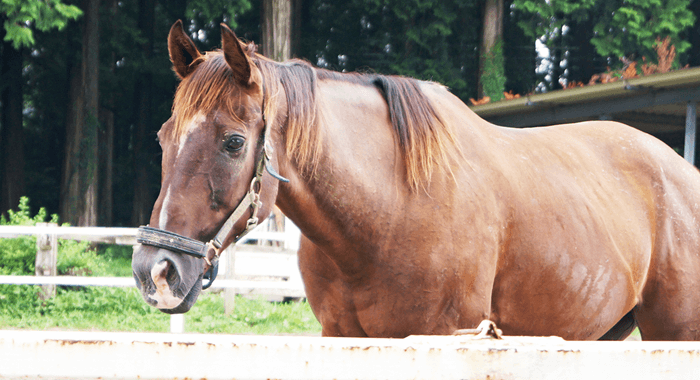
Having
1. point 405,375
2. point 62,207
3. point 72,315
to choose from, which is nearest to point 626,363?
point 405,375

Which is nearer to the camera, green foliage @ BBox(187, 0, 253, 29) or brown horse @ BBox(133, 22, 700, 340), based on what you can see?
brown horse @ BBox(133, 22, 700, 340)

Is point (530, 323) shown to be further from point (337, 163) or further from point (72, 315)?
point (72, 315)

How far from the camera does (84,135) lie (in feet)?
45.2

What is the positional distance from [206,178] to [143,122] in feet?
60.6

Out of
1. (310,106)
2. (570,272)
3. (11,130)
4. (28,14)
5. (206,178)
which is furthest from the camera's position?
(11,130)

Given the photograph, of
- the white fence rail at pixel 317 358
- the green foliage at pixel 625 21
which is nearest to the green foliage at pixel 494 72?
the green foliage at pixel 625 21

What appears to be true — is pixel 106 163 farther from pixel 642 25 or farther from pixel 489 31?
pixel 642 25

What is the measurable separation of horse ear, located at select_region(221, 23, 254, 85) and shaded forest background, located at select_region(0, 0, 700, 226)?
30.8 ft

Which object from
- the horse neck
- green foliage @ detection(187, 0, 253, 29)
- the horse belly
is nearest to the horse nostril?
the horse neck

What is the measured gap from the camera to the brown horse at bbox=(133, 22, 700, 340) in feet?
6.59

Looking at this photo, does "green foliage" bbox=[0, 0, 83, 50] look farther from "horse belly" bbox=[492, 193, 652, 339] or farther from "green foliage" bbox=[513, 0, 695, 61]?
"green foliage" bbox=[513, 0, 695, 61]

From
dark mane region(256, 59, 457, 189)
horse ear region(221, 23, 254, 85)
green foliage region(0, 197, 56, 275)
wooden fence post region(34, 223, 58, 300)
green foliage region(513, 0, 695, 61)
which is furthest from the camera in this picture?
green foliage region(513, 0, 695, 61)

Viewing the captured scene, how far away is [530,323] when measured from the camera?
2512 millimetres

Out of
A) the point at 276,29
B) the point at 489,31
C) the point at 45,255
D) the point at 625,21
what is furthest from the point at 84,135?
the point at 625,21
